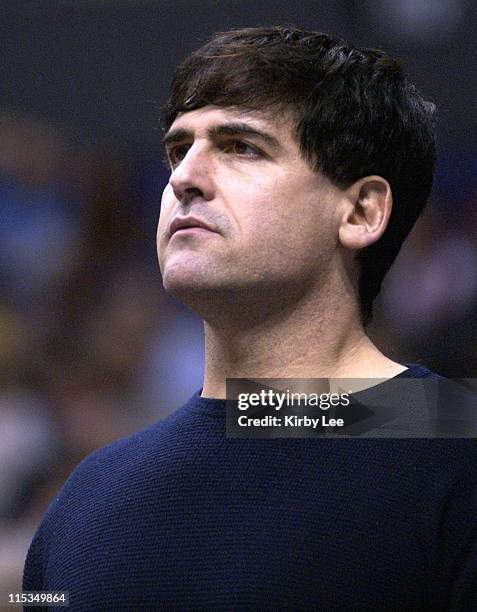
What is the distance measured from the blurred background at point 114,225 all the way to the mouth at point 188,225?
119 centimetres

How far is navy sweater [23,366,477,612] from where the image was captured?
42.9 inches

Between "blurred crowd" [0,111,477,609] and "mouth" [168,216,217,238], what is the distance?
1.18 meters

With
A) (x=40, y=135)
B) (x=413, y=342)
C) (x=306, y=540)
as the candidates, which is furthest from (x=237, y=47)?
(x=40, y=135)

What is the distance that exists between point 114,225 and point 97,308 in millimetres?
259

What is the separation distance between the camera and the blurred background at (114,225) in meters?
2.49

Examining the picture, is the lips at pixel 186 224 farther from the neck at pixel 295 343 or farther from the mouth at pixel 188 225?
the neck at pixel 295 343

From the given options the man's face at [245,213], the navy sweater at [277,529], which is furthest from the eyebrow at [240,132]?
the navy sweater at [277,529]

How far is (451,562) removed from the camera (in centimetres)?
108

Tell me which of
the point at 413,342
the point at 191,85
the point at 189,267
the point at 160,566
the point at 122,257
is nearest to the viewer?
the point at 160,566

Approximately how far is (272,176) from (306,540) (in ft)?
1.65

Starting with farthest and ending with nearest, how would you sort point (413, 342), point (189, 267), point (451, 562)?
point (413, 342)
point (189, 267)
point (451, 562)

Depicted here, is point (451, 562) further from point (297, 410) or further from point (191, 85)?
point (191, 85)

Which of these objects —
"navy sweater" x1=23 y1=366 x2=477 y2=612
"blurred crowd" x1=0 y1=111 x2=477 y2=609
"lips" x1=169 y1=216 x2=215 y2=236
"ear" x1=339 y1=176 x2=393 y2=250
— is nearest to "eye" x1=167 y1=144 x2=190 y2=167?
"lips" x1=169 y1=216 x2=215 y2=236

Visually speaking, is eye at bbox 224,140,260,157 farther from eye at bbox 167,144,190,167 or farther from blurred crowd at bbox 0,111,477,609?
blurred crowd at bbox 0,111,477,609
